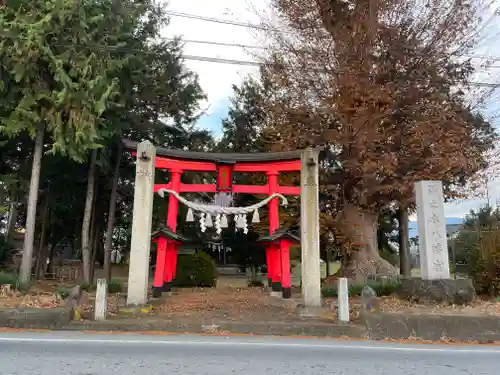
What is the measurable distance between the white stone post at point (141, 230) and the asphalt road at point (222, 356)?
2.38 meters

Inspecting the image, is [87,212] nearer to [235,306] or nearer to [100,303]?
[235,306]

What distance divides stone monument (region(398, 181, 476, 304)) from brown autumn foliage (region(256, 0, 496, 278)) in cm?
249

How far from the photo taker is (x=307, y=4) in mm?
14945

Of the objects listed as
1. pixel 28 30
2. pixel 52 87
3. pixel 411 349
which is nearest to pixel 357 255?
pixel 411 349

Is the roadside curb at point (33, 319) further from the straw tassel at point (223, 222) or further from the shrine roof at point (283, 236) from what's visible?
the shrine roof at point (283, 236)

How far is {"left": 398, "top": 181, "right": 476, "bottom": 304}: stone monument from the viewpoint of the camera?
1027 cm

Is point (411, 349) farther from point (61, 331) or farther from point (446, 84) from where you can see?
point (446, 84)

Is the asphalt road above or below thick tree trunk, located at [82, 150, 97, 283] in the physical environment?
below

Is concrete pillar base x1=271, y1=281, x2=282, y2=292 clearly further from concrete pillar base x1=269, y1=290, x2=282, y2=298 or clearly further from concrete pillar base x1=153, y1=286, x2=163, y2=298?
concrete pillar base x1=153, y1=286, x2=163, y2=298

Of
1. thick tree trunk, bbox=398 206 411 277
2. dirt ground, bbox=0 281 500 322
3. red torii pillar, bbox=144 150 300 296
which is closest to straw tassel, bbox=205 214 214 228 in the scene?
red torii pillar, bbox=144 150 300 296

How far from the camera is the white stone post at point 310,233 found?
1052 centimetres

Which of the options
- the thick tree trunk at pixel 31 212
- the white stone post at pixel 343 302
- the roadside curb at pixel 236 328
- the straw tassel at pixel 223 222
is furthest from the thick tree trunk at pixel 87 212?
the white stone post at pixel 343 302

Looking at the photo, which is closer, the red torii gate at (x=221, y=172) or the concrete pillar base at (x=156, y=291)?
the concrete pillar base at (x=156, y=291)

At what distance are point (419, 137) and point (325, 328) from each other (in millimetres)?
7623
